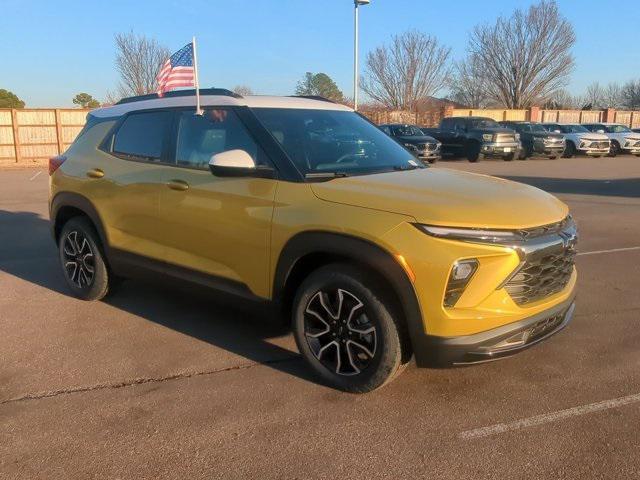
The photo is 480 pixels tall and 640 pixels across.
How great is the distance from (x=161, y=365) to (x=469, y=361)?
6.88 feet

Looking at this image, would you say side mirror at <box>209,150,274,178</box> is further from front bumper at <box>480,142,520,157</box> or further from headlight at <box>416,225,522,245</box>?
front bumper at <box>480,142,520,157</box>

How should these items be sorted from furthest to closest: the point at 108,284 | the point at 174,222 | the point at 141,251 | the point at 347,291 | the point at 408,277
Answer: the point at 108,284 → the point at 141,251 → the point at 174,222 → the point at 347,291 → the point at 408,277

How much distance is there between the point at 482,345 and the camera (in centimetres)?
311

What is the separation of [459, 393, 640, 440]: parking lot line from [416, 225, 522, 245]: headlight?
101 cm

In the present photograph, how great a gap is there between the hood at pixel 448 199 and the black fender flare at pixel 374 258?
0.76 ft

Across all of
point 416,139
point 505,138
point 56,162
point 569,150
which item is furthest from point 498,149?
point 56,162

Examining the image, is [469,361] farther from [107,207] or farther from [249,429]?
[107,207]

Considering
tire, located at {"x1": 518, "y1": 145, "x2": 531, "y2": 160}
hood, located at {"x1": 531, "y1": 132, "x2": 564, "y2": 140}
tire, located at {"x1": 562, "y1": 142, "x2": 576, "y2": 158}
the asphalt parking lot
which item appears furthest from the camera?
tire, located at {"x1": 562, "y1": 142, "x2": 576, "y2": 158}

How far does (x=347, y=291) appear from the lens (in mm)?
3389

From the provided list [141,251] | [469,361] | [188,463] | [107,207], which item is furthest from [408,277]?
[107,207]

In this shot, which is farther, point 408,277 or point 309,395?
point 309,395

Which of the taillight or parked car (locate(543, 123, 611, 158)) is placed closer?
the taillight

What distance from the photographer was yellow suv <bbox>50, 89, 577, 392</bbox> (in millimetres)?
3098

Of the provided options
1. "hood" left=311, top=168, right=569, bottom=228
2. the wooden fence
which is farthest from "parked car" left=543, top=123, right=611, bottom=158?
"hood" left=311, top=168, right=569, bottom=228
